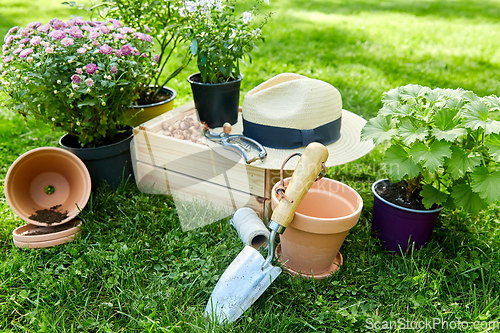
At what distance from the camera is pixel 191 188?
2168mm

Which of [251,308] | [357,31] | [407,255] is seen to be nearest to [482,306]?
[407,255]

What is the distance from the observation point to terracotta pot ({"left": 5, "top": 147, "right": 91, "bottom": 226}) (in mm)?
1923

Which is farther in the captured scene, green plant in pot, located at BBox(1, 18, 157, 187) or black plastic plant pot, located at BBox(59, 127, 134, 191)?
black plastic plant pot, located at BBox(59, 127, 134, 191)

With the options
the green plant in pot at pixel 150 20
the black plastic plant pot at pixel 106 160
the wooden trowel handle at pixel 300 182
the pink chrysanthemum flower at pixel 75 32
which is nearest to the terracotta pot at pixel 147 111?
the green plant in pot at pixel 150 20

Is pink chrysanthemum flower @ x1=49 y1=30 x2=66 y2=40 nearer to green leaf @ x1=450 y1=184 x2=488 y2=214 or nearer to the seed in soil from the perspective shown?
the seed in soil

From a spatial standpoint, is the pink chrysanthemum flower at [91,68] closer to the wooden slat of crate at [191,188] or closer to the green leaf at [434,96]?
the wooden slat of crate at [191,188]

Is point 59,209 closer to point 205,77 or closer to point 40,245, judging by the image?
point 40,245

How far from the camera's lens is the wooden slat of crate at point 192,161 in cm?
195

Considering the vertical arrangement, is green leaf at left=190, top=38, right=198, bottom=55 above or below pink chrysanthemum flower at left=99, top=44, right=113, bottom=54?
below

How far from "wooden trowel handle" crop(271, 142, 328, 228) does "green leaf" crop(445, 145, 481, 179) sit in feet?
1.65

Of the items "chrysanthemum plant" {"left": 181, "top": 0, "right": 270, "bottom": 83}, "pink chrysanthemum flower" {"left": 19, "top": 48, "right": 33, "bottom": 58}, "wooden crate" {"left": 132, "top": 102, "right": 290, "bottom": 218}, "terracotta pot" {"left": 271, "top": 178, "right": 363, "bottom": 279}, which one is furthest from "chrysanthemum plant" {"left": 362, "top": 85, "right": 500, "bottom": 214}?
"pink chrysanthemum flower" {"left": 19, "top": 48, "right": 33, "bottom": 58}

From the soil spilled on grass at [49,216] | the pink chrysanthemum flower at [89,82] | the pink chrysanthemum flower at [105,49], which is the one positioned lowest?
the soil spilled on grass at [49,216]

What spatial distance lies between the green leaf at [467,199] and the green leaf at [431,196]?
0.14 feet

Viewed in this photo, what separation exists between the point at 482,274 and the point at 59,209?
2022 mm
